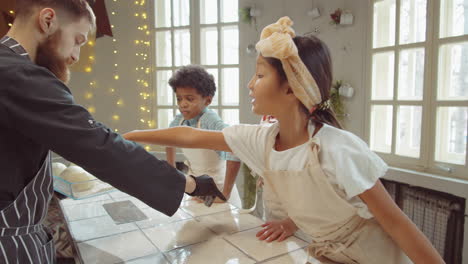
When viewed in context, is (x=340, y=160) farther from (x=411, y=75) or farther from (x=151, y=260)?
(x=411, y=75)

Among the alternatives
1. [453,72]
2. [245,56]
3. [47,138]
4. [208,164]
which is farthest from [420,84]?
[47,138]

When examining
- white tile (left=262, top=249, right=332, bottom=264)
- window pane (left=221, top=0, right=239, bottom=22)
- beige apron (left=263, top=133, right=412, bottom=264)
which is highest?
window pane (left=221, top=0, right=239, bottom=22)

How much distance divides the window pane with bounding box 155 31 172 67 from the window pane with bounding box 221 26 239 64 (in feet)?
2.18

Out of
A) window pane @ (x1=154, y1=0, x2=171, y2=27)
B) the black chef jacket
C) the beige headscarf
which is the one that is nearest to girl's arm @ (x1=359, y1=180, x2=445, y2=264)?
the beige headscarf

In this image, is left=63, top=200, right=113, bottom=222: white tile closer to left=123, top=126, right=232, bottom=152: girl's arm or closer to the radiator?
left=123, top=126, right=232, bottom=152: girl's arm

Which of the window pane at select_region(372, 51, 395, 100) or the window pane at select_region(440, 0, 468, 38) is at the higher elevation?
the window pane at select_region(440, 0, 468, 38)

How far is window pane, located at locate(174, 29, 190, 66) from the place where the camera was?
357 centimetres

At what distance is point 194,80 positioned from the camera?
1651mm

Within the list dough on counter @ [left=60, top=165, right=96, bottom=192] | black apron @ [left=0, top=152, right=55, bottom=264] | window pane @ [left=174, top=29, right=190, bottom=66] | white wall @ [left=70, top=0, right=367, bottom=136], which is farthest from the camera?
window pane @ [left=174, top=29, right=190, bottom=66]

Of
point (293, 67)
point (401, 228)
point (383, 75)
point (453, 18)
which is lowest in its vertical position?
point (401, 228)

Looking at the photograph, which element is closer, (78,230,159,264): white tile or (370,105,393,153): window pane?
(78,230,159,264): white tile

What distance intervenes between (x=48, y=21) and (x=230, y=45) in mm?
2755

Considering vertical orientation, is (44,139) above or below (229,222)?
above

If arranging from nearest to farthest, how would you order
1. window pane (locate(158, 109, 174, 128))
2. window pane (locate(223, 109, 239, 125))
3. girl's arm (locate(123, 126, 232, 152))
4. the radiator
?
girl's arm (locate(123, 126, 232, 152)), the radiator, window pane (locate(223, 109, 239, 125)), window pane (locate(158, 109, 174, 128))
